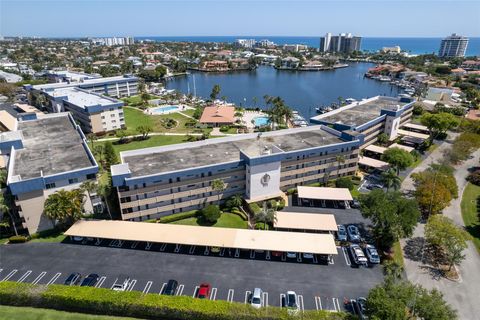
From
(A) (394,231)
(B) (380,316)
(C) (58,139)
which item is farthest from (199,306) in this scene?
(C) (58,139)

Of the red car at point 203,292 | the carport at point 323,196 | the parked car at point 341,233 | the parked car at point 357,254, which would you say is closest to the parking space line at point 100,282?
the red car at point 203,292

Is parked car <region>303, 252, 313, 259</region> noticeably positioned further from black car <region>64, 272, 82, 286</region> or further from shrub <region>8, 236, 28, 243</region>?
shrub <region>8, 236, 28, 243</region>

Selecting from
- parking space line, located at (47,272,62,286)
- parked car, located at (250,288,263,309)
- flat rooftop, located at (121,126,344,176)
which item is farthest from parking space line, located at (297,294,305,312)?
parking space line, located at (47,272,62,286)

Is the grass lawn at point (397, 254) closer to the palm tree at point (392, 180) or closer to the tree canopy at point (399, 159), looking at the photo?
the palm tree at point (392, 180)

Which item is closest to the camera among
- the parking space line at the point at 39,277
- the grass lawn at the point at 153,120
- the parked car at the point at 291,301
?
the parked car at the point at 291,301

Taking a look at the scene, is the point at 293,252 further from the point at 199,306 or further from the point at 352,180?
the point at 352,180

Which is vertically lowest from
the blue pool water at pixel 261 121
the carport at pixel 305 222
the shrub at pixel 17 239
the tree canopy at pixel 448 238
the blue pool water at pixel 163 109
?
the shrub at pixel 17 239
